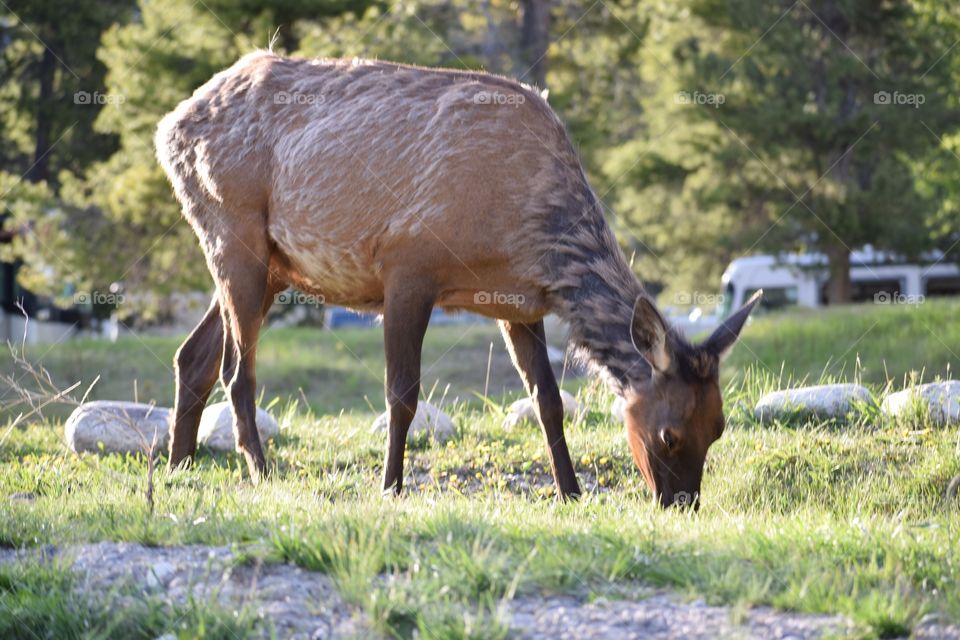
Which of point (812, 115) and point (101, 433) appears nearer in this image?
point (101, 433)

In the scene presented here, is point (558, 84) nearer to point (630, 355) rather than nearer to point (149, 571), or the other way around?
point (630, 355)

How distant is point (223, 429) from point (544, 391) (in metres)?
2.47

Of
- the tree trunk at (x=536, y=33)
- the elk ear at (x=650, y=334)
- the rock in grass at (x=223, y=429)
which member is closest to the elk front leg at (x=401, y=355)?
the elk ear at (x=650, y=334)

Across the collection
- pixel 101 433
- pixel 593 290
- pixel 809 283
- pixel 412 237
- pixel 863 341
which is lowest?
pixel 101 433

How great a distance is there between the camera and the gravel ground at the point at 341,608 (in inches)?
165

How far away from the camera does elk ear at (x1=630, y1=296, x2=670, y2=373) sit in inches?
256

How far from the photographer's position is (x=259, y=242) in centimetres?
789

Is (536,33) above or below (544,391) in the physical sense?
above

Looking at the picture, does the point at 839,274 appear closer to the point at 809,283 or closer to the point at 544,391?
the point at 809,283

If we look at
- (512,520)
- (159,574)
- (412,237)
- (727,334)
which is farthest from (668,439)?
(159,574)

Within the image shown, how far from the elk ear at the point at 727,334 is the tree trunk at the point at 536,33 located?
62.2ft

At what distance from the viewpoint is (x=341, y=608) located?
442cm

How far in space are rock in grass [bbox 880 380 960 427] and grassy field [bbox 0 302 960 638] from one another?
0.35 ft

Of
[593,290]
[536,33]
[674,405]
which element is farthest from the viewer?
[536,33]
